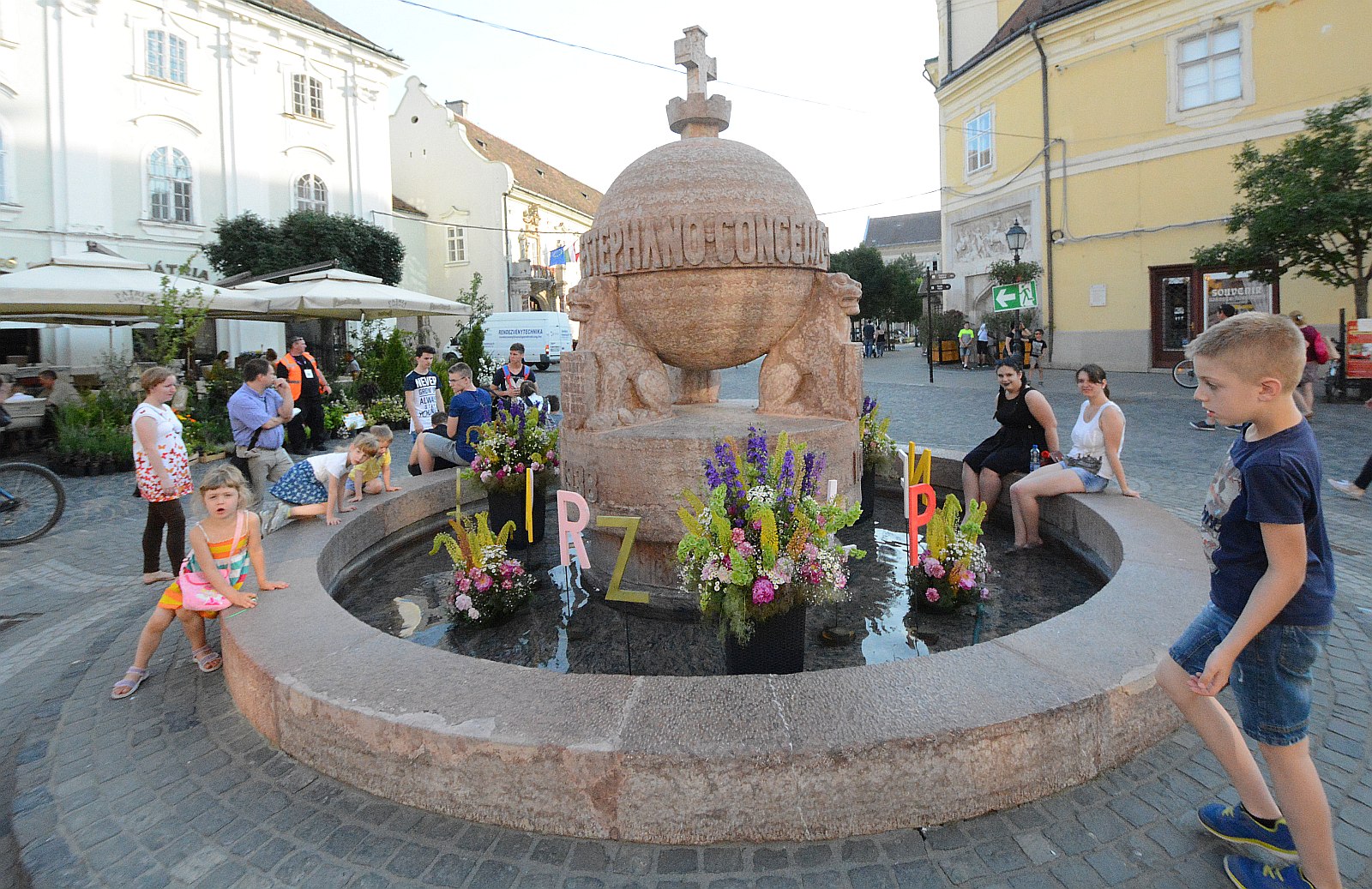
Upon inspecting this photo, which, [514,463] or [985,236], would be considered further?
[985,236]

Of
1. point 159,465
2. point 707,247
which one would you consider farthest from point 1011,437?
point 159,465

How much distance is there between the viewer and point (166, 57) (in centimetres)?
2228

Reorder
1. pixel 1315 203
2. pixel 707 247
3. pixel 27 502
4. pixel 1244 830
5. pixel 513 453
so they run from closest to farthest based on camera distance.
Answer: pixel 1244 830 < pixel 707 247 < pixel 513 453 < pixel 27 502 < pixel 1315 203

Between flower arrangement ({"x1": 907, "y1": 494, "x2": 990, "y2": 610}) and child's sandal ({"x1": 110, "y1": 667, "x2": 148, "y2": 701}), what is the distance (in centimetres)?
388

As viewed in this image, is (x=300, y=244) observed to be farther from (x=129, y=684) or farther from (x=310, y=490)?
(x=129, y=684)

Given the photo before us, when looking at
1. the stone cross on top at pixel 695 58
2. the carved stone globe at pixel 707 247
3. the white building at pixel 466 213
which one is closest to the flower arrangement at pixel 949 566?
the carved stone globe at pixel 707 247

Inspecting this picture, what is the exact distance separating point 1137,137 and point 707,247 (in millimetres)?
19369

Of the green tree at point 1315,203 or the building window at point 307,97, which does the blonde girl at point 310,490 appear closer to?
the green tree at point 1315,203

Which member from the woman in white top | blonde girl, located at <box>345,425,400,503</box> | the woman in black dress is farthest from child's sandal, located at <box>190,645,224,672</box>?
the woman in white top

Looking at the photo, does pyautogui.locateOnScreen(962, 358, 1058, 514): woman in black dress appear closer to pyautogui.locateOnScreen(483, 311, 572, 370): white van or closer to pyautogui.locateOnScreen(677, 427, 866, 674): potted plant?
pyautogui.locateOnScreen(677, 427, 866, 674): potted plant

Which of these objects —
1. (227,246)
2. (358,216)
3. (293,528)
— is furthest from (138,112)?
(293,528)

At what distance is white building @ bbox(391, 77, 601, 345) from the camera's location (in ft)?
123

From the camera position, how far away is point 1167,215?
62.8ft

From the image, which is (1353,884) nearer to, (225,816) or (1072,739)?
(1072,739)
